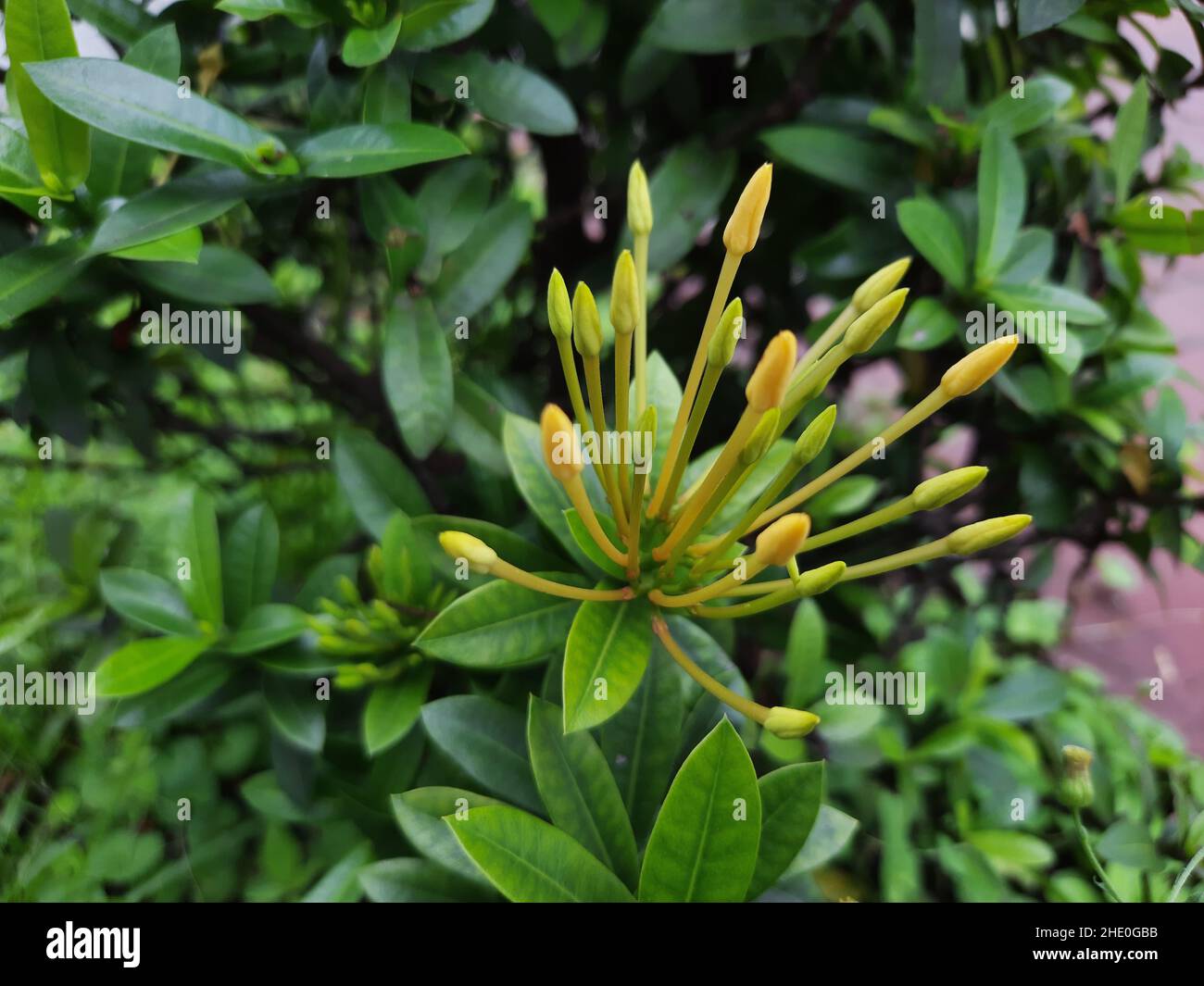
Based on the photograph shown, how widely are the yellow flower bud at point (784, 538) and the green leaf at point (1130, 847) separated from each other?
470mm

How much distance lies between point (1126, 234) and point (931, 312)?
228mm

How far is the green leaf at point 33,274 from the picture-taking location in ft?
1.70

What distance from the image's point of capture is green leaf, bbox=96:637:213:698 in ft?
1.94

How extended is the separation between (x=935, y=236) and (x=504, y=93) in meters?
0.34

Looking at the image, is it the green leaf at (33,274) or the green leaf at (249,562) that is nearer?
the green leaf at (33,274)

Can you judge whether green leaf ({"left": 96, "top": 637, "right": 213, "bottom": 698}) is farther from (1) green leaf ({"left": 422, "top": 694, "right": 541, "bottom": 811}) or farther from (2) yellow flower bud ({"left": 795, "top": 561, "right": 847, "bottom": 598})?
(2) yellow flower bud ({"left": 795, "top": 561, "right": 847, "bottom": 598})

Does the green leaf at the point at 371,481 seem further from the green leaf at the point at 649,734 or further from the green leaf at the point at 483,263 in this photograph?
the green leaf at the point at 649,734

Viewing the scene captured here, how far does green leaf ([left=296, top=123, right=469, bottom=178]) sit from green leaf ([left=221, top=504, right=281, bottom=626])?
28 cm

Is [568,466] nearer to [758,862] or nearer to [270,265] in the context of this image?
[758,862]

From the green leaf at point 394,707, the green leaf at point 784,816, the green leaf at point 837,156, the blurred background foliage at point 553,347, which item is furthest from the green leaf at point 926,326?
the green leaf at point 394,707

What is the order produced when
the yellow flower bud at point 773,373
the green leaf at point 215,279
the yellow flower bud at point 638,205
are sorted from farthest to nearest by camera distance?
the green leaf at point 215,279
the yellow flower bud at point 638,205
the yellow flower bud at point 773,373

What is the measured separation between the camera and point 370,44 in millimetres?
543

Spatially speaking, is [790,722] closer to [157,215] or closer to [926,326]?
[926,326]

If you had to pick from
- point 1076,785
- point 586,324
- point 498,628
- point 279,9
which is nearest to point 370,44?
point 279,9
